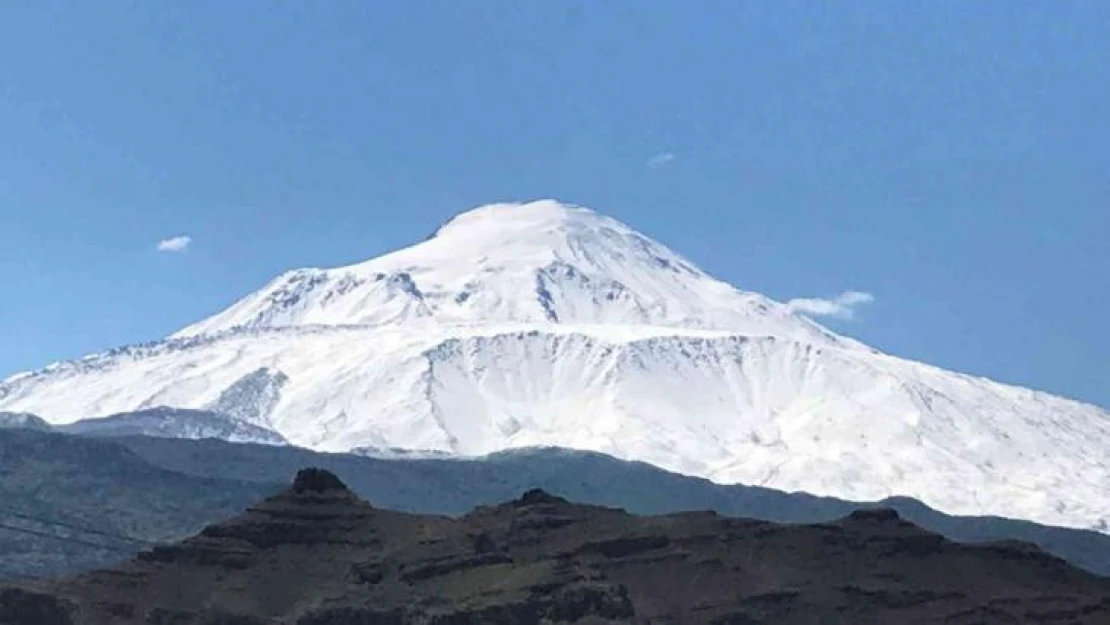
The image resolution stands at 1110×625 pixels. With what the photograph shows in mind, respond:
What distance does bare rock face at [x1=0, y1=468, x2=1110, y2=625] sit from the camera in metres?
160

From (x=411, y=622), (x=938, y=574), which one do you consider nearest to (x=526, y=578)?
(x=411, y=622)

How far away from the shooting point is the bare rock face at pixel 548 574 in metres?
160

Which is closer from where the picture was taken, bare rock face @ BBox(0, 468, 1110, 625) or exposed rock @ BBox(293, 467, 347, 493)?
bare rock face @ BBox(0, 468, 1110, 625)

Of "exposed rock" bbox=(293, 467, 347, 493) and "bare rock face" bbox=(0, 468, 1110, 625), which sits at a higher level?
"exposed rock" bbox=(293, 467, 347, 493)

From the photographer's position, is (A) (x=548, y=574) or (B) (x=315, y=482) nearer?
(A) (x=548, y=574)

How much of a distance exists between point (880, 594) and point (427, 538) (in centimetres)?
3702

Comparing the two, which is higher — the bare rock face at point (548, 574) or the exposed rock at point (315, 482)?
Result: the exposed rock at point (315, 482)

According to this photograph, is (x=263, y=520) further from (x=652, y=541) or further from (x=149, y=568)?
(x=652, y=541)

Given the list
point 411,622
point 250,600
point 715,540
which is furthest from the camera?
point 715,540

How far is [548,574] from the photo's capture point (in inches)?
Answer: 6412

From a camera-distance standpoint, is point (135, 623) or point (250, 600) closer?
point (135, 623)

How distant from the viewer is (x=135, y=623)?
522ft

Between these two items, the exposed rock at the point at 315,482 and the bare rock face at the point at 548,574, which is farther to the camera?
the exposed rock at the point at 315,482

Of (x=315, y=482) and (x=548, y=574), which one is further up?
(x=315, y=482)
